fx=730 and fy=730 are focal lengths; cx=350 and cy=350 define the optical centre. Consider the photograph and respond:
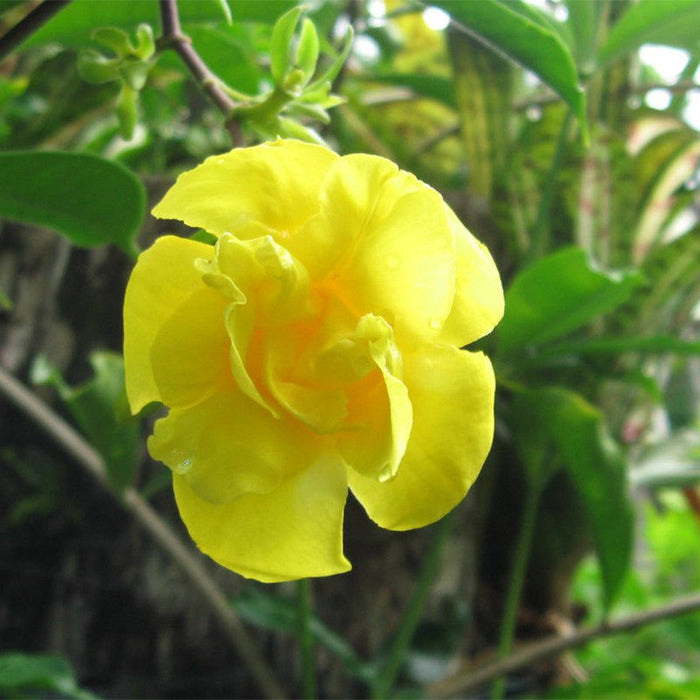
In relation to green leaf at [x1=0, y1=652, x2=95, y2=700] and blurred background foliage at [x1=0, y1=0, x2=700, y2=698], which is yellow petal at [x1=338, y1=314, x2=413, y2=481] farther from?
green leaf at [x1=0, y1=652, x2=95, y2=700]

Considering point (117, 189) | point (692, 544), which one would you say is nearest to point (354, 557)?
point (117, 189)

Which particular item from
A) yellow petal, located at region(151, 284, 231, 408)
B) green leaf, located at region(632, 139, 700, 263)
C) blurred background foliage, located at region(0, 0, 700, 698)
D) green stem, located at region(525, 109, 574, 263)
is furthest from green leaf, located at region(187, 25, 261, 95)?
green leaf, located at region(632, 139, 700, 263)

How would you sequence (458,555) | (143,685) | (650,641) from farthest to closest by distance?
(650,641) < (458,555) < (143,685)

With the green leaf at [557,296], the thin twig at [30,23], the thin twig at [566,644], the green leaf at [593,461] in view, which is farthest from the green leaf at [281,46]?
the thin twig at [566,644]

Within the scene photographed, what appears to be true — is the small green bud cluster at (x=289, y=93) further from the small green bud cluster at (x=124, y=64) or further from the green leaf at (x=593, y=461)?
the green leaf at (x=593, y=461)

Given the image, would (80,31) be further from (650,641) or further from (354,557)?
(650,641)

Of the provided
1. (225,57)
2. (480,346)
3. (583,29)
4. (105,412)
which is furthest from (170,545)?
(583,29)

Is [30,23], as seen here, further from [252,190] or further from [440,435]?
[440,435]
